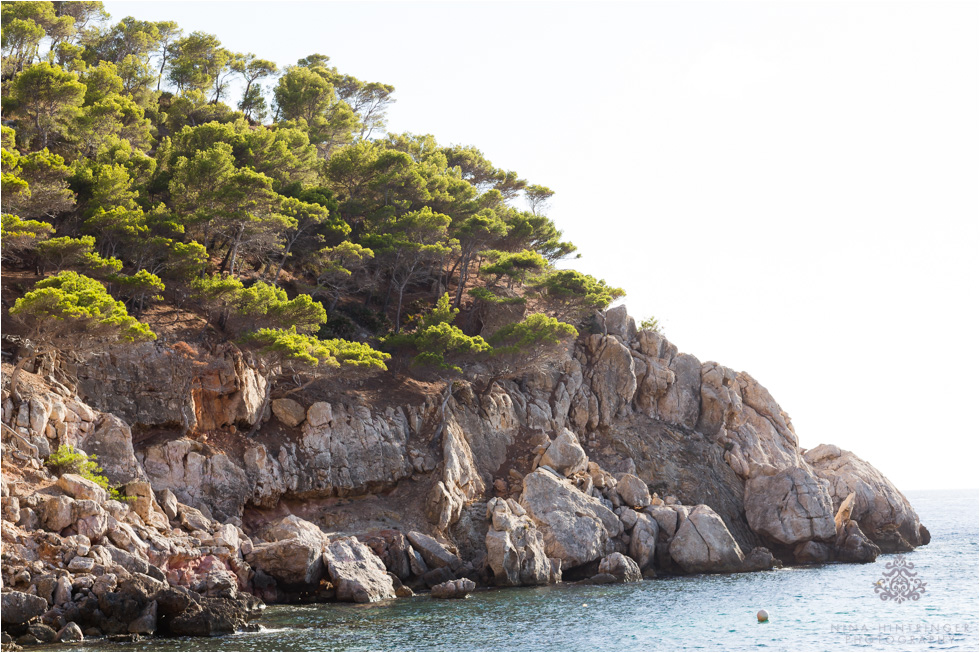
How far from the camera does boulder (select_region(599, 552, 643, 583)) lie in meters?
33.2

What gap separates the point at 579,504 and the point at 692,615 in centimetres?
900

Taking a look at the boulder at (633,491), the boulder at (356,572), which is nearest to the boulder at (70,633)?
the boulder at (356,572)

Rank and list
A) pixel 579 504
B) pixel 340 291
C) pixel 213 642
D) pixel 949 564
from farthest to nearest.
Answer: pixel 340 291
pixel 949 564
pixel 579 504
pixel 213 642

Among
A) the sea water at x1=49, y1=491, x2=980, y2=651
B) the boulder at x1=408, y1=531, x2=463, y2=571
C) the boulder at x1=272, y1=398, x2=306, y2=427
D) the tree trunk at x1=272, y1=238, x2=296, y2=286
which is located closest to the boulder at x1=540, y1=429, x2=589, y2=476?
the sea water at x1=49, y1=491, x2=980, y2=651

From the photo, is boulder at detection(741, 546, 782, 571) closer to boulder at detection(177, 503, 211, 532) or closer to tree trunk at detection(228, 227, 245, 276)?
boulder at detection(177, 503, 211, 532)

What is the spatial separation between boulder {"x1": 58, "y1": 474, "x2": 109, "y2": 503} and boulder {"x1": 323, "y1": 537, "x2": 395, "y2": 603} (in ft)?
24.8

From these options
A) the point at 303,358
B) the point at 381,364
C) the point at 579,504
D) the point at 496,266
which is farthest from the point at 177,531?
the point at 496,266

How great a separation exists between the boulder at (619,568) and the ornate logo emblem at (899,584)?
8905 mm

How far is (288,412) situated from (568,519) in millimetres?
12024

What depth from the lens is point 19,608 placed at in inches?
784

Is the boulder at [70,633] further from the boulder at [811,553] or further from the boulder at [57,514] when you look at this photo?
the boulder at [811,553]

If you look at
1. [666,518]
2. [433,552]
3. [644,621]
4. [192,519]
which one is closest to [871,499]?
[666,518]

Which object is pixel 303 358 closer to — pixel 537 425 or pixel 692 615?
pixel 537 425

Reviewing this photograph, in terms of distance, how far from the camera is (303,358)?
32.1 m
